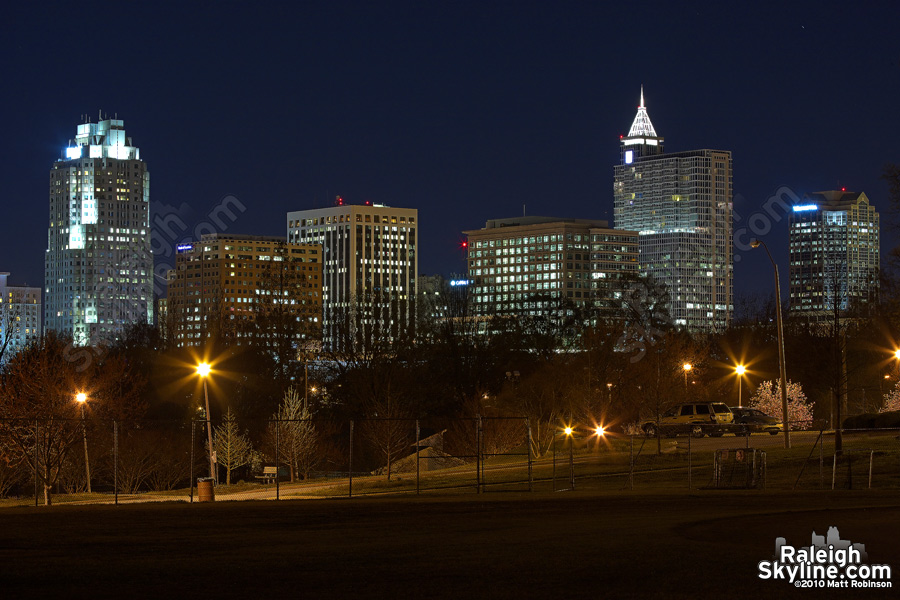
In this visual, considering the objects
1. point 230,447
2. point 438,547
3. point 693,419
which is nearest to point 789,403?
point 693,419

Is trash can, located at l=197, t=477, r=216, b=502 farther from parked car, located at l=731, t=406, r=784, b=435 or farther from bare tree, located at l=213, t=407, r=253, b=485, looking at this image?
parked car, located at l=731, t=406, r=784, b=435

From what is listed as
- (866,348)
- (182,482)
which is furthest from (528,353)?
(182,482)

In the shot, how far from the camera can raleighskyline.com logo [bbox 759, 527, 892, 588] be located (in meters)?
16.7

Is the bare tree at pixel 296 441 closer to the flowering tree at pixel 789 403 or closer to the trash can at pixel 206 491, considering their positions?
the trash can at pixel 206 491

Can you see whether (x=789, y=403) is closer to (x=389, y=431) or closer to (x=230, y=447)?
(x=389, y=431)

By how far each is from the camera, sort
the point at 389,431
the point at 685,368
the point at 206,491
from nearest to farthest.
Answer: the point at 206,491 → the point at 389,431 → the point at 685,368

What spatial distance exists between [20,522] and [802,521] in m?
17.3

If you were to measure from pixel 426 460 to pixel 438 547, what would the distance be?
36318mm

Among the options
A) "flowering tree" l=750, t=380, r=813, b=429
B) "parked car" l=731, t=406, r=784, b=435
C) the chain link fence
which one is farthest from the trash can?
"flowering tree" l=750, t=380, r=813, b=429

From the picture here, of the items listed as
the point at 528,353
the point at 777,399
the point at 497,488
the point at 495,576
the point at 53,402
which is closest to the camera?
the point at 495,576

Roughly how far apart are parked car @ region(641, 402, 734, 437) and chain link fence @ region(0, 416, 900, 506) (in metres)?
0.21

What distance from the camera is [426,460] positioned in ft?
186

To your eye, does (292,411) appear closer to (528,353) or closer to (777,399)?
(777,399)

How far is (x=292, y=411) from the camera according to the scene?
65375 mm
